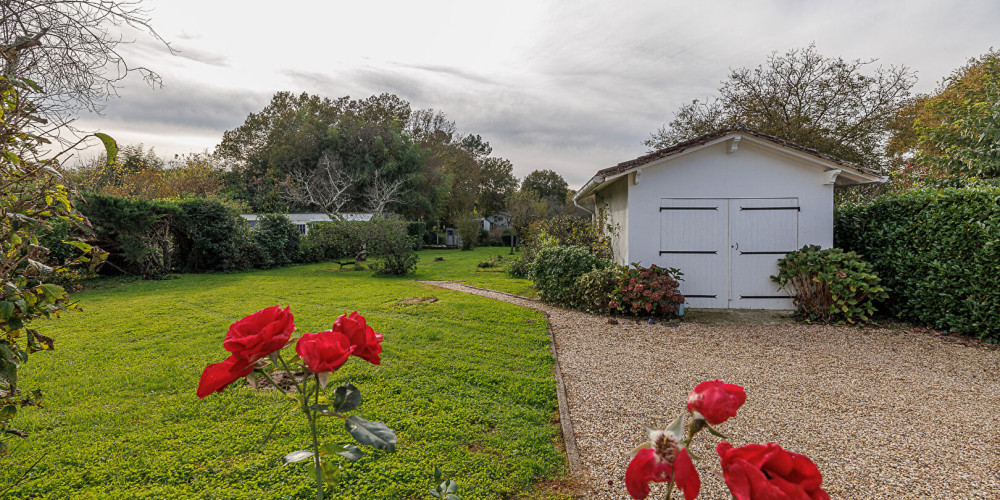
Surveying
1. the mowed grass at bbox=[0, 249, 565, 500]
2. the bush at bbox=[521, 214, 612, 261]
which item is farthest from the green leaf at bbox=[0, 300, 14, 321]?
the bush at bbox=[521, 214, 612, 261]

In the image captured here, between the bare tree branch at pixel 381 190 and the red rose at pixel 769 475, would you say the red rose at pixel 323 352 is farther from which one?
the bare tree branch at pixel 381 190

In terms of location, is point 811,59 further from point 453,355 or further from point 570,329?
point 453,355

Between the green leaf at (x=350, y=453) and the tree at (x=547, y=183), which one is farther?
the tree at (x=547, y=183)

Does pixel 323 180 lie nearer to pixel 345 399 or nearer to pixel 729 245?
pixel 729 245

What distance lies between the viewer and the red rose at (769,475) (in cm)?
66

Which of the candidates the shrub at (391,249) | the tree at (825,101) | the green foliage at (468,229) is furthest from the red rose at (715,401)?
the green foliage at (468,229)

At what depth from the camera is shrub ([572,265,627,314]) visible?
8.51m

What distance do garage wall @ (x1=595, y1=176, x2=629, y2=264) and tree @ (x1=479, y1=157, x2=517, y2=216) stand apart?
104ft

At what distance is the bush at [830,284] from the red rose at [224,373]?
9137 mm

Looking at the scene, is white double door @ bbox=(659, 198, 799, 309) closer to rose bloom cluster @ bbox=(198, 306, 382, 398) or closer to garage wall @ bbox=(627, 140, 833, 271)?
garage wall @ bbox=(627, 140, 833, 271)

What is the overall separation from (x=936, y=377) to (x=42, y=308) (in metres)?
7.51

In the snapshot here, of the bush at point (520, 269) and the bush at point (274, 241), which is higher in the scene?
the bush at point (274, 241)

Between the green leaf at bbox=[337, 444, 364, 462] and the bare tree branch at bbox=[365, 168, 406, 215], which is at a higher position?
the bare tree branch at bbox=[365, 168, 406, 215]

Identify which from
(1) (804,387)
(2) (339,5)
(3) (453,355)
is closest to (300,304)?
(3) (453,355)
